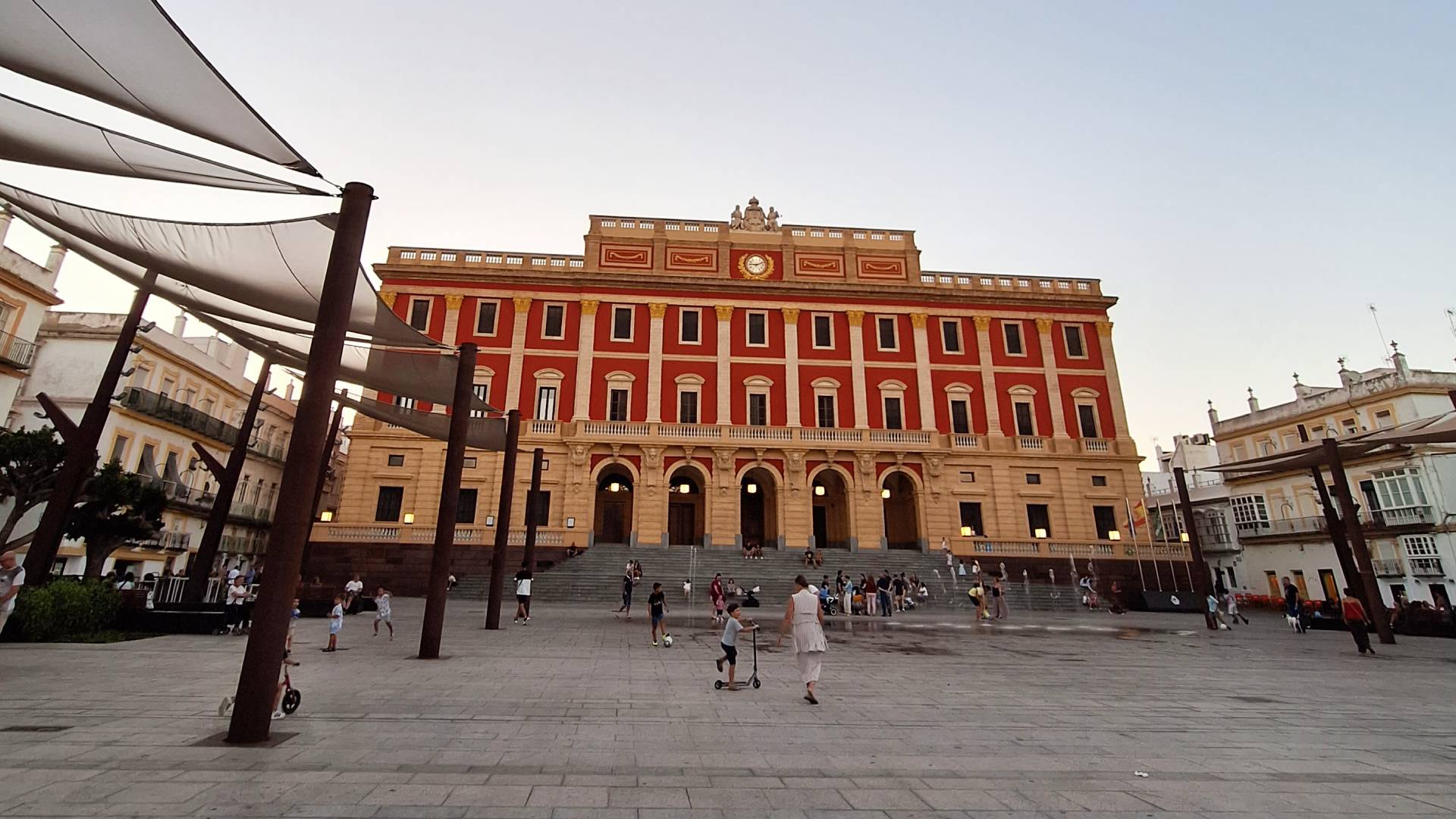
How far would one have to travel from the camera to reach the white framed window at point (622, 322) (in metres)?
34.9

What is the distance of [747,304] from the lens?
117 ft

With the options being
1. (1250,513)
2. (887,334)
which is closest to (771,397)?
(887,334)

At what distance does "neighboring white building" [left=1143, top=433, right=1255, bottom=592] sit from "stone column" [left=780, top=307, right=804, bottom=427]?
18.6 m

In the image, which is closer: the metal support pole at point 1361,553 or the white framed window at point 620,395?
the metal support pole at point 1361,553

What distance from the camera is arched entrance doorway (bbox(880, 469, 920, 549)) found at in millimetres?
32906

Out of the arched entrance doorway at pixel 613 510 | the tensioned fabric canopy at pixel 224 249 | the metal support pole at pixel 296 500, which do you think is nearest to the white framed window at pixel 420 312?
the arched entrance doorway at pixel 613 510

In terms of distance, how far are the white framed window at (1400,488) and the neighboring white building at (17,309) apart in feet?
189

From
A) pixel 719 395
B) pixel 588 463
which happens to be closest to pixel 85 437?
pixel 588 463

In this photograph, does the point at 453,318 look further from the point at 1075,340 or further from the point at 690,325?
the point at 1075,340

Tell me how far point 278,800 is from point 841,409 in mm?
31803

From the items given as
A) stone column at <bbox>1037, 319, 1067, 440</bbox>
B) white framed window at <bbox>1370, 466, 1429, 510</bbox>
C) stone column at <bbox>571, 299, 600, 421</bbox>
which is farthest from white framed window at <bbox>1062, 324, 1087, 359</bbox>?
stone column at <bbox>571, 299, 600, 421</bbox>

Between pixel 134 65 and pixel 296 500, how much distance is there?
441cm

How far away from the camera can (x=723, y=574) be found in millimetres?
26875

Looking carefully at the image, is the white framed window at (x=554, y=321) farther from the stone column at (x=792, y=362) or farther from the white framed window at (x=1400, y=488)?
the white framed window at (x=1400, y=488)
